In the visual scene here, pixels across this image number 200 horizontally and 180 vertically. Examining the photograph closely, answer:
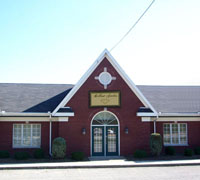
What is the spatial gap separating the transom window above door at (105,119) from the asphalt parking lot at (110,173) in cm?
509

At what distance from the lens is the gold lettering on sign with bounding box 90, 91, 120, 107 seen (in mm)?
19453

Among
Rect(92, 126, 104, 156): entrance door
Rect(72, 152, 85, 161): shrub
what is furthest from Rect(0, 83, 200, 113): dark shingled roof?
Rect(72, 152, 85, 161): shrub

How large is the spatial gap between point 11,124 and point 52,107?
9.94ft

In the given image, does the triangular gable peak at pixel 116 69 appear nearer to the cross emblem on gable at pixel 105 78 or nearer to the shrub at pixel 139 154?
the cross emblem on gable at pixel 105 78

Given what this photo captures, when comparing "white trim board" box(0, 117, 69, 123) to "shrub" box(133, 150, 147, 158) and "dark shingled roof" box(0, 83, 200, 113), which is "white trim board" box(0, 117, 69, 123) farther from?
"shrub" box(133, 150, 147, 158)

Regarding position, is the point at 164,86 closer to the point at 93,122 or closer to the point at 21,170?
the point at 93,122

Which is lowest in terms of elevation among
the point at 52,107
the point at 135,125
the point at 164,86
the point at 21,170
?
the point at 21,170

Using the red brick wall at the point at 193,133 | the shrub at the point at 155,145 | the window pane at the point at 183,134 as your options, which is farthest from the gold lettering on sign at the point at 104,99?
the window pane at the point at 183,134

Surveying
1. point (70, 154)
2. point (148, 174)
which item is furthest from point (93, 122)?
point (148, 174)

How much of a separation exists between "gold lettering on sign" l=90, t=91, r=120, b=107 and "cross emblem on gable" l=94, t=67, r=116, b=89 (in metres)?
0.64

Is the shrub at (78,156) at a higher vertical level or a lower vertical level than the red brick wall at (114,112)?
lower

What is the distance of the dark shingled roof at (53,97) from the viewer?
66.4 ft

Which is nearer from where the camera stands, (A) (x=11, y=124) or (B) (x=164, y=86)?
(A) (x=11, y=124)

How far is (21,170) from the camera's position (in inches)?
563
